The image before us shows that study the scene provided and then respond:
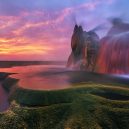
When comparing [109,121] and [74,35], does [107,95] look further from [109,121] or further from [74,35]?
[74,35]

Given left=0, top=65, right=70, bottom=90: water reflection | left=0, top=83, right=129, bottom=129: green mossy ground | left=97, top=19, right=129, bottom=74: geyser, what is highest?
left=97, top=19, right=129, bottom=74: geyser

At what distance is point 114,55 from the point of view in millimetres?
80750

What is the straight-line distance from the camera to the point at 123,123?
35.0m

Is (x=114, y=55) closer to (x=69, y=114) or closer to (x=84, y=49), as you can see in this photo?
(x=84, y=49)

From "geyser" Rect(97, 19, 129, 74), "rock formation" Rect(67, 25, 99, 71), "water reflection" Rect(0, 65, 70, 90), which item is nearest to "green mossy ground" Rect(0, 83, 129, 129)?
"water reflection" Rect(0, 65, 70, 90)

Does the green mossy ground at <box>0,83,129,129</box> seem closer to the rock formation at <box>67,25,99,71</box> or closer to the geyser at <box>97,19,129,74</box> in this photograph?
the geyser at <box>97,19,129,74</box>

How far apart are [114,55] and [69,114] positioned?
47071mm

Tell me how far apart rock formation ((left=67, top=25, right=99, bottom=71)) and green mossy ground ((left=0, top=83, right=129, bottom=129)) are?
48314 mm

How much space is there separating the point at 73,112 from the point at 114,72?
44460 mm

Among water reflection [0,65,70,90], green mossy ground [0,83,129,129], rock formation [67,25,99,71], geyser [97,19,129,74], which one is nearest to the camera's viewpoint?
green mossy ground [0,83,129,129]

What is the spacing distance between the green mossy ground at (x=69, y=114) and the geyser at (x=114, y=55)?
35288 millimetres

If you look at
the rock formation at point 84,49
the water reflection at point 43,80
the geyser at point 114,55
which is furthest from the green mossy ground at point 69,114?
the rock formation at point 84,49

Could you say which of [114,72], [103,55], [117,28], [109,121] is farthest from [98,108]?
[117,28]

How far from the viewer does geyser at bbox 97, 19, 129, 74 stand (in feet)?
252
